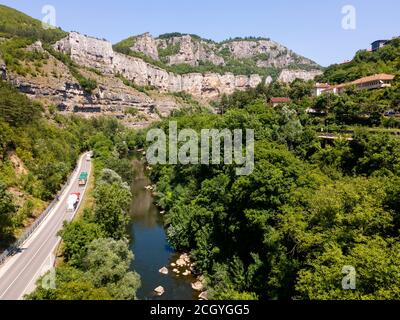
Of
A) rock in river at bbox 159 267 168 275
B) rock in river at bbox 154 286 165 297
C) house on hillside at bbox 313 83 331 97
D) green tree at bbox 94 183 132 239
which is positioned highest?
house on hillside at bbox 313 83 331 97

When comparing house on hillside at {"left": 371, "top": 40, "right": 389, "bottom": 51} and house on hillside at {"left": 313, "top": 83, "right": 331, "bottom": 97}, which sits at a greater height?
house on hillside at {"left": 371, "top": 40, "right": 389, "bottom": 51}

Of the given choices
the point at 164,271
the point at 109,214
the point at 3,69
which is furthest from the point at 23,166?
the point at 3,69

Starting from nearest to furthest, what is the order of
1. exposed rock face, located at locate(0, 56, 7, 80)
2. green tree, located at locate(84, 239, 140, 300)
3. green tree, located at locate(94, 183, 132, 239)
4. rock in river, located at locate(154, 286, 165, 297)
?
1. green tree, located at locate(84, 239, 140, 300)
2. rock in river, located at locate(154, 286, 165, 297)
3. green tree, located at locate(94, 183, 132, 239)
4. exposed rock face, located at locate(0, 56, 7, 80)

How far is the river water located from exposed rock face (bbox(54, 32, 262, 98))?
356 ft

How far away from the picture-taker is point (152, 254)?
33938 mm

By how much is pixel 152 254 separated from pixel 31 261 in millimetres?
11125

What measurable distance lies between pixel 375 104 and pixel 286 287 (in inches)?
1158

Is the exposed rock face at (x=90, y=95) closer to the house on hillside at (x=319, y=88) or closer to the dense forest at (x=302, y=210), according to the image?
the dense forest at (x=302, y=210)

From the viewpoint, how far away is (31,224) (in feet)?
112

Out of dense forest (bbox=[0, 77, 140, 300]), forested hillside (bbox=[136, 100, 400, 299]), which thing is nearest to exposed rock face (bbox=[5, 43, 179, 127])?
dense forest (bbox=[0, 77, 140, 300])

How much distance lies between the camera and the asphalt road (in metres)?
22.7

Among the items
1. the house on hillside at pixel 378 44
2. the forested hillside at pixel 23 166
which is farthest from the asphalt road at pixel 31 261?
the house on hillside at pixel 378 44

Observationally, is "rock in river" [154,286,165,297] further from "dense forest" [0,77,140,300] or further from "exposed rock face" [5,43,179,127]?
"exposed rock face" [5,43,179,127]

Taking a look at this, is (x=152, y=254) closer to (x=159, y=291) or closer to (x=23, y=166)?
(x=159, y=291)
